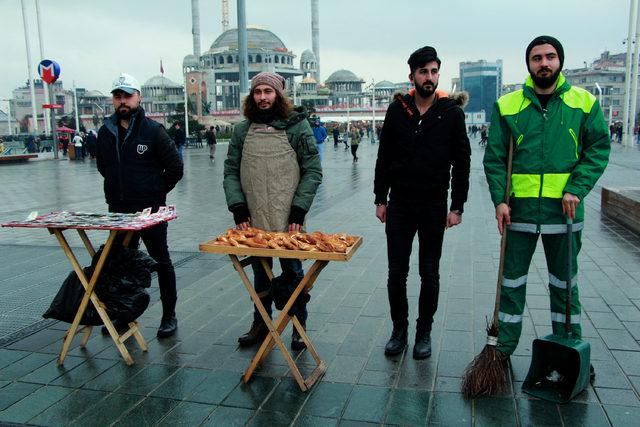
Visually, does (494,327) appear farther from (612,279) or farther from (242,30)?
(242,30)

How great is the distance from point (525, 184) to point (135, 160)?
8.82ft

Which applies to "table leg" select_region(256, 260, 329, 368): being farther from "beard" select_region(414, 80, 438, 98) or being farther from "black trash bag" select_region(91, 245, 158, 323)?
"beard" select_region(414, 80, 438, 98)

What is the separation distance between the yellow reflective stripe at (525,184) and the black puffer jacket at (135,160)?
2.42 meters

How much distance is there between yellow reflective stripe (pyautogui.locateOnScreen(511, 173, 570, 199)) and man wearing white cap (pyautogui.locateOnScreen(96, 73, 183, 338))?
7.93ft

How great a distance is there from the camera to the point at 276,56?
4811 inches

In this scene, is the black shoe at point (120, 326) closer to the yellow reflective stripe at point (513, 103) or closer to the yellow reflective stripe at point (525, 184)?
the yellow reflective stripe at point (525, 184)

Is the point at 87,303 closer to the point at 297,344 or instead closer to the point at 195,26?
the point at 297,344

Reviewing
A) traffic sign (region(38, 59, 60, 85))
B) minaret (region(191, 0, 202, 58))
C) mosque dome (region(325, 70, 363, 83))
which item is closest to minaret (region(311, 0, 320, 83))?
mosque dome (region(325, 70, 363, 83))

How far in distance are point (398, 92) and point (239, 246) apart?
153 centimetres

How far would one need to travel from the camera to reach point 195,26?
112 m

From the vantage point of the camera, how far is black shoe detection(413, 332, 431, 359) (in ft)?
12.9

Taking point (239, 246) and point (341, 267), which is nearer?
point (239, 246)

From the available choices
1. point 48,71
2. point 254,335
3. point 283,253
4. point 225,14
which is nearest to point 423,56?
point 283,253

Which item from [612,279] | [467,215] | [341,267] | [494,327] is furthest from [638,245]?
[494,327]
